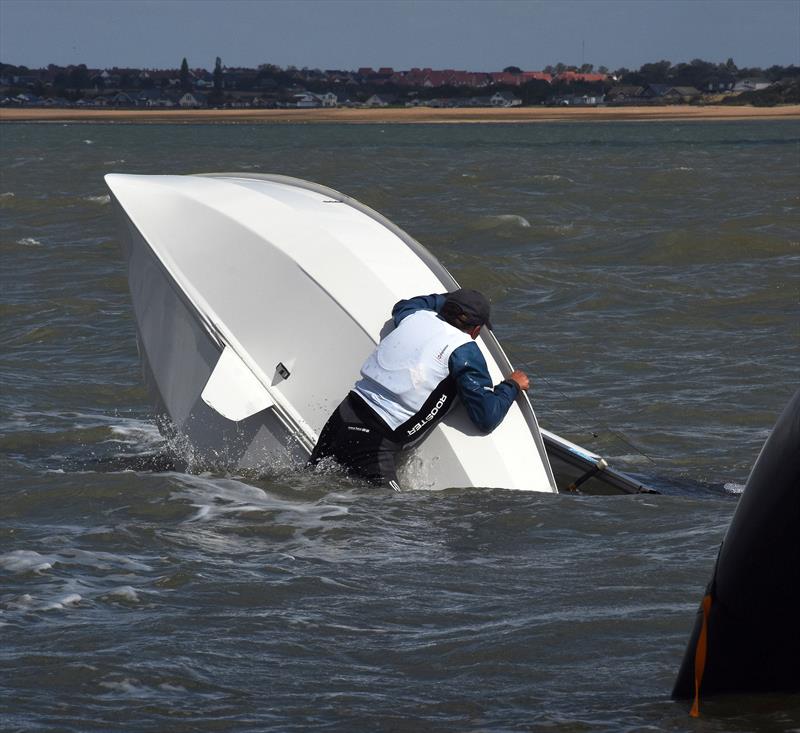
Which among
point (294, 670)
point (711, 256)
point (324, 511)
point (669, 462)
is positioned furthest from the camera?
point (711, 256)

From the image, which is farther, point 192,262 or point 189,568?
point 192,262

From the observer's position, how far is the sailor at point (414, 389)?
21.3 ft

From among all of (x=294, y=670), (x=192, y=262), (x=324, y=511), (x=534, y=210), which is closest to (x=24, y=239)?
(x=534, y=210)

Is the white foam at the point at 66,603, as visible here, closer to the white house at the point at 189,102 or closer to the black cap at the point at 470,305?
the black cap at the point at 470,305

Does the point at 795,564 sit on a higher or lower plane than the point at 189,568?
higher

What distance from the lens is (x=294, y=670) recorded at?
4.56 meters

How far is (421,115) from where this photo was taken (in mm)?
152500

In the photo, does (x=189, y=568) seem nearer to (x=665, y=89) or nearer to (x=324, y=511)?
(x=324, y=511)

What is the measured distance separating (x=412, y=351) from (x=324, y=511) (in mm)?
829

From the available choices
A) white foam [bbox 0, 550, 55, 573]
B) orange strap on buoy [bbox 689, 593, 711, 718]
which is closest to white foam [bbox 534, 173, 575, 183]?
white foam [bbox 0, 550, 55, 573]

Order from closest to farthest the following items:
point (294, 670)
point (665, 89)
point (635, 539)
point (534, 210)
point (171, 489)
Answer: point (294, 670), point (635, 539), point (171, 489), point (534, 210), point (665, 89)

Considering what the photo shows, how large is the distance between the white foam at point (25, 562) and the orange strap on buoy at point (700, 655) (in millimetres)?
2812

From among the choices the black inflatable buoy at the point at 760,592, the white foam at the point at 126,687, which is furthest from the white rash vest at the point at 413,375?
the black inflatable buoy at the point at 760,592

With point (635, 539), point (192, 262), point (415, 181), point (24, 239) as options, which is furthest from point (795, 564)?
point (415, 181)
